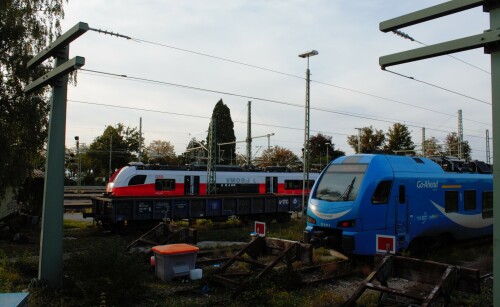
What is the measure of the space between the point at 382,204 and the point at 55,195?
728cm

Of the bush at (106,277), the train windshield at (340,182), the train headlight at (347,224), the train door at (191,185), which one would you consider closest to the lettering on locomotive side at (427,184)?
the train windshield at (340,182)

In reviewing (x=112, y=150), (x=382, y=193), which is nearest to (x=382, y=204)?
(x=382, y=193)

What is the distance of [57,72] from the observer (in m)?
7.66

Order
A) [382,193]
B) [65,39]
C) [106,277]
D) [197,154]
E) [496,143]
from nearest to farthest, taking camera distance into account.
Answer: [496,143] → [106,277] → [65,39] → [382,193] → [197,154]

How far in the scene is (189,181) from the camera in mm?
24219

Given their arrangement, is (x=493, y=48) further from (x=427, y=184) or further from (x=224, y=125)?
(x=224, y=125)

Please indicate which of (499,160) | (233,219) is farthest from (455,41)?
(233,219)

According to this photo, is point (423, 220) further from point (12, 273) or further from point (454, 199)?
point (12, 273)

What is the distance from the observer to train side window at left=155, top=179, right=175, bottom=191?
73.7 ft

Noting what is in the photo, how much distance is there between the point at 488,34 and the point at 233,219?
57.2 ft

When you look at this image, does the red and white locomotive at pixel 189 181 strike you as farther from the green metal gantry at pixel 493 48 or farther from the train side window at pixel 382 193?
the green metal gantry at pixel 493 48

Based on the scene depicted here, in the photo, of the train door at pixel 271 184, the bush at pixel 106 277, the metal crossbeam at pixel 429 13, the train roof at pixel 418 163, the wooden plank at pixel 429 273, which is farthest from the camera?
the train door at pixel 271 184

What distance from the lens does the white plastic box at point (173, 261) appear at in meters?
8.72

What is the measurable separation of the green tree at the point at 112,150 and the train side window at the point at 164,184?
46888 millimetres
